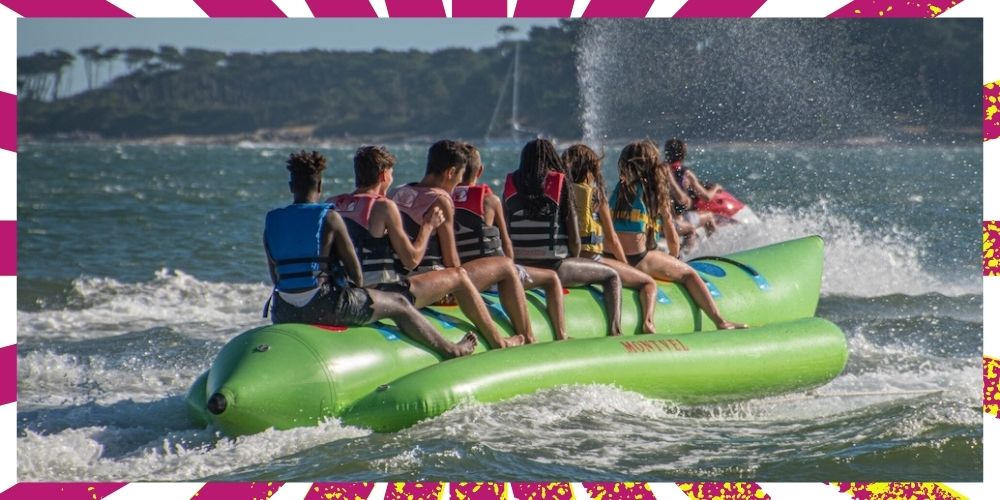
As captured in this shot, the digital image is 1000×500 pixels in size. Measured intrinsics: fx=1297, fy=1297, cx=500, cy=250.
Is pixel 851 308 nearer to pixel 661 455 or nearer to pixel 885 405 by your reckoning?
pixel 885 405

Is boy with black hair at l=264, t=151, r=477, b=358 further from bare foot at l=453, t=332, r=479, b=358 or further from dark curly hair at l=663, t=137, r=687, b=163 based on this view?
dark curly hair at l=663, t=137, r=687, b=163

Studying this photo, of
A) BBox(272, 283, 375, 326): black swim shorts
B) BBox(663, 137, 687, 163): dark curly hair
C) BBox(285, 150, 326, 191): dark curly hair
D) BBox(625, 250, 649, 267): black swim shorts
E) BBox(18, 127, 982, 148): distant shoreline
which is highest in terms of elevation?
BBox(18, 127, 982, 148): distant shoreline

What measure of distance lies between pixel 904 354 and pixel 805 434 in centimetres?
267

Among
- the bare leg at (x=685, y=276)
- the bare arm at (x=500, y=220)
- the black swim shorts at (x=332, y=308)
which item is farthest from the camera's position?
the bare leg at (x=685, y=276)

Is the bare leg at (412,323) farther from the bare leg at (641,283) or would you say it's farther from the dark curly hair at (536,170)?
the bare leg at (641,283)

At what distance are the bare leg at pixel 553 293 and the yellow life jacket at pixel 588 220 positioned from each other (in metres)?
0.32

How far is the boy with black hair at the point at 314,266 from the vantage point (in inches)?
209

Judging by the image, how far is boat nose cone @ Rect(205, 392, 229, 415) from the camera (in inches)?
199

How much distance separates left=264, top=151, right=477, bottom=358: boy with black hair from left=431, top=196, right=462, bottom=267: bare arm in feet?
1.01

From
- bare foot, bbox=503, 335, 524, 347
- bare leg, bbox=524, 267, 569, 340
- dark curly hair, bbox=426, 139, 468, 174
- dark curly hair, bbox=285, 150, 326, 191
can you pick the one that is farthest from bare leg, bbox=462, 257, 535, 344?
dark curly hair, bbox=285, 150, 326, 191

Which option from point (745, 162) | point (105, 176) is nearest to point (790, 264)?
point (745, 162)

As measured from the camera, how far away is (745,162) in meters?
14.1

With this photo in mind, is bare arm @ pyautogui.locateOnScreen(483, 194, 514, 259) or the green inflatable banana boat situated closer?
the green inflatable banana boat

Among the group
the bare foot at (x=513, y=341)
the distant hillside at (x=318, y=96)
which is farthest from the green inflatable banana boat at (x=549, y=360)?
the distant hillside at (x=318, y=96)
